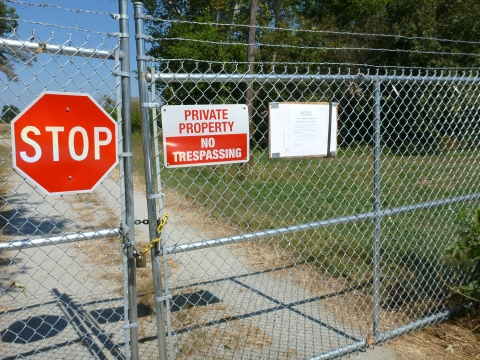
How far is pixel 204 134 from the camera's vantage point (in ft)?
8.55

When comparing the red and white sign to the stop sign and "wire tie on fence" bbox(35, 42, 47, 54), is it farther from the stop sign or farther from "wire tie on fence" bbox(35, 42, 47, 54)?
"wire tie on fence" bbox(35, 42, 47, 54)

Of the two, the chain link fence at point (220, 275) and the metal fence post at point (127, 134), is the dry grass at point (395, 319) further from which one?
the metal fence post at point (127, 134)

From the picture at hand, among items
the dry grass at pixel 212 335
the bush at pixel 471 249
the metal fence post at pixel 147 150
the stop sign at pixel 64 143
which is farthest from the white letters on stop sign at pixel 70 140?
the bush at pixel 471 249

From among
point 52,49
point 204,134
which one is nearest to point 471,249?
point 204,134

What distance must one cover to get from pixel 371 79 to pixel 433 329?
2144mm

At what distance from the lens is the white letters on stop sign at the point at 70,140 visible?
2104 millimetres

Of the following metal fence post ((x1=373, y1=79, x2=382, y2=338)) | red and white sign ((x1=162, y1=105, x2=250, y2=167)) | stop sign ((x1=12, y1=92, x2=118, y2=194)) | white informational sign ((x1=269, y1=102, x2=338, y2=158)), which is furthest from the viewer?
metal fence post ((x1=373, y1=79, x2=382, y2=338))

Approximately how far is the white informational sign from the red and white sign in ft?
0.99

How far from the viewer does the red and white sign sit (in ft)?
8.20

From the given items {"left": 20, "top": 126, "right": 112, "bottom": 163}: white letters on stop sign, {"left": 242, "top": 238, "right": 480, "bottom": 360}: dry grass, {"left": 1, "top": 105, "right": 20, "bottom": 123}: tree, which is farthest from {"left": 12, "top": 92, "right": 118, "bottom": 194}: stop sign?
{"left": 242, "top": 238, "right": 480, "bottom": 360}: dry grass

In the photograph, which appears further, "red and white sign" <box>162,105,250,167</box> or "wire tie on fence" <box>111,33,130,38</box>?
"red and white sign" <box>162,105,250,167</box>

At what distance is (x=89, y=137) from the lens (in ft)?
7.48

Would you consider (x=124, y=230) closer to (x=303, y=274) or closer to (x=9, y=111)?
(x=9, y=111)

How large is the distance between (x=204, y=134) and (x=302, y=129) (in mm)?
800
